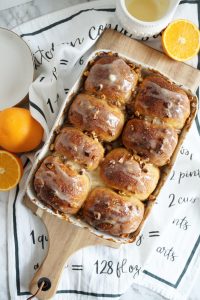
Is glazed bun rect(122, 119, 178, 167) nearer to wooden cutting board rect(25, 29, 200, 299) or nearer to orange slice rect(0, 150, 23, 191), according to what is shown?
wooden cutting board rect(25, 29, 200, 299)

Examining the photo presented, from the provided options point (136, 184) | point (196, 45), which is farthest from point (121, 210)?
point (196, 45)

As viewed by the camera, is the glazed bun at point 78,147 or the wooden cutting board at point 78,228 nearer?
the glazed bun at point 78,147

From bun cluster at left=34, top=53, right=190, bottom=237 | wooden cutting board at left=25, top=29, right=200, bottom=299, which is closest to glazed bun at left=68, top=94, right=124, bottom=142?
bun cluster at left=34, top=53, right=190, bottom=237

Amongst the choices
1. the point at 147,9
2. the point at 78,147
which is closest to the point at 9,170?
the point at 78,147

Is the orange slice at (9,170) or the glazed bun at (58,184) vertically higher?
the glazed bun at (58,184)

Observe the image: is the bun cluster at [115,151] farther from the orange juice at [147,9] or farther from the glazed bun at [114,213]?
the orange juice at [147,9]

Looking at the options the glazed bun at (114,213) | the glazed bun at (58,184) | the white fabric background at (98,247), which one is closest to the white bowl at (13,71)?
the white fabric background at (98,247)

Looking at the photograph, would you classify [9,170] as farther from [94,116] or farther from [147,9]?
[147,9]
